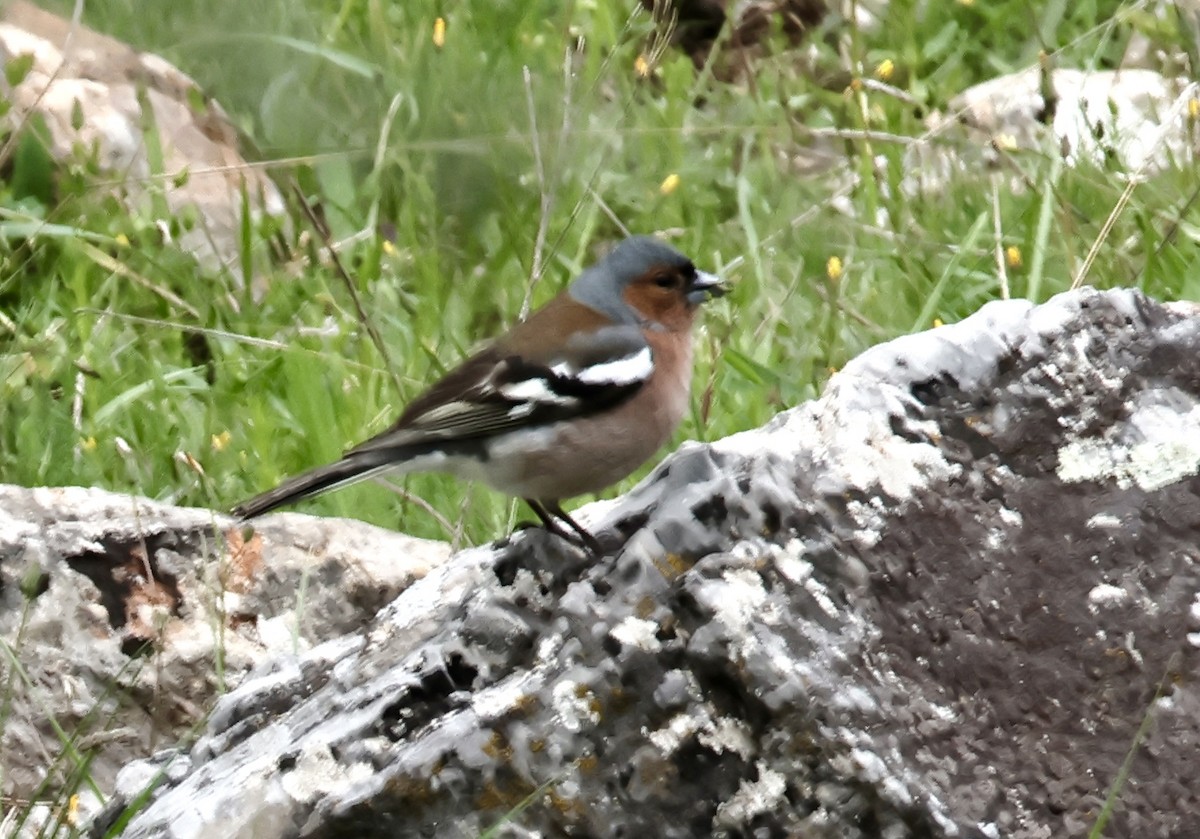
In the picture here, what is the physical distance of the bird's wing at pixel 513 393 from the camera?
3.44m

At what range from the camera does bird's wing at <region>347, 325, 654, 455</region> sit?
3443mm

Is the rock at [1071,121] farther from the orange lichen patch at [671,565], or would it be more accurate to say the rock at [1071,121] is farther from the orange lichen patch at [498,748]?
the orange lichen patch at [498,748]

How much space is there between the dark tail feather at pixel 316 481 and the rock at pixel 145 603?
0.61 ft

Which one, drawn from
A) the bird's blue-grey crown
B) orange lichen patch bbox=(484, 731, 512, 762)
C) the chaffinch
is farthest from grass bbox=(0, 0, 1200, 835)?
orange lichen patch bbox=(484, 731, 512, 762)

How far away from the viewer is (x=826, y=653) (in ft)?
7.52

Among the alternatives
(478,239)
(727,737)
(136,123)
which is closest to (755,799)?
(727,737)

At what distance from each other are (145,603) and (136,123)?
3407 mm

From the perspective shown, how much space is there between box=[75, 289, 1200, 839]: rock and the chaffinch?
24.2 inches

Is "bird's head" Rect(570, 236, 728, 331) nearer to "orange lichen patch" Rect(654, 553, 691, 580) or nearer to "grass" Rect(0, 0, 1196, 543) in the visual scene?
"grass" Rect(0, 0, 1196, 543)

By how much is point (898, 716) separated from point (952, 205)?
3.72 m

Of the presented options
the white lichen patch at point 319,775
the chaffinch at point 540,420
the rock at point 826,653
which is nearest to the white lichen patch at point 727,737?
the rock at point 826,653

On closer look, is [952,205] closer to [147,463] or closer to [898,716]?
[147,463]

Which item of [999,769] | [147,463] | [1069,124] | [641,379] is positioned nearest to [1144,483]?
[999,769]

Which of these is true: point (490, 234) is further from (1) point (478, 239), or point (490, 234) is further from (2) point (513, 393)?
(2) point (513, 393)
